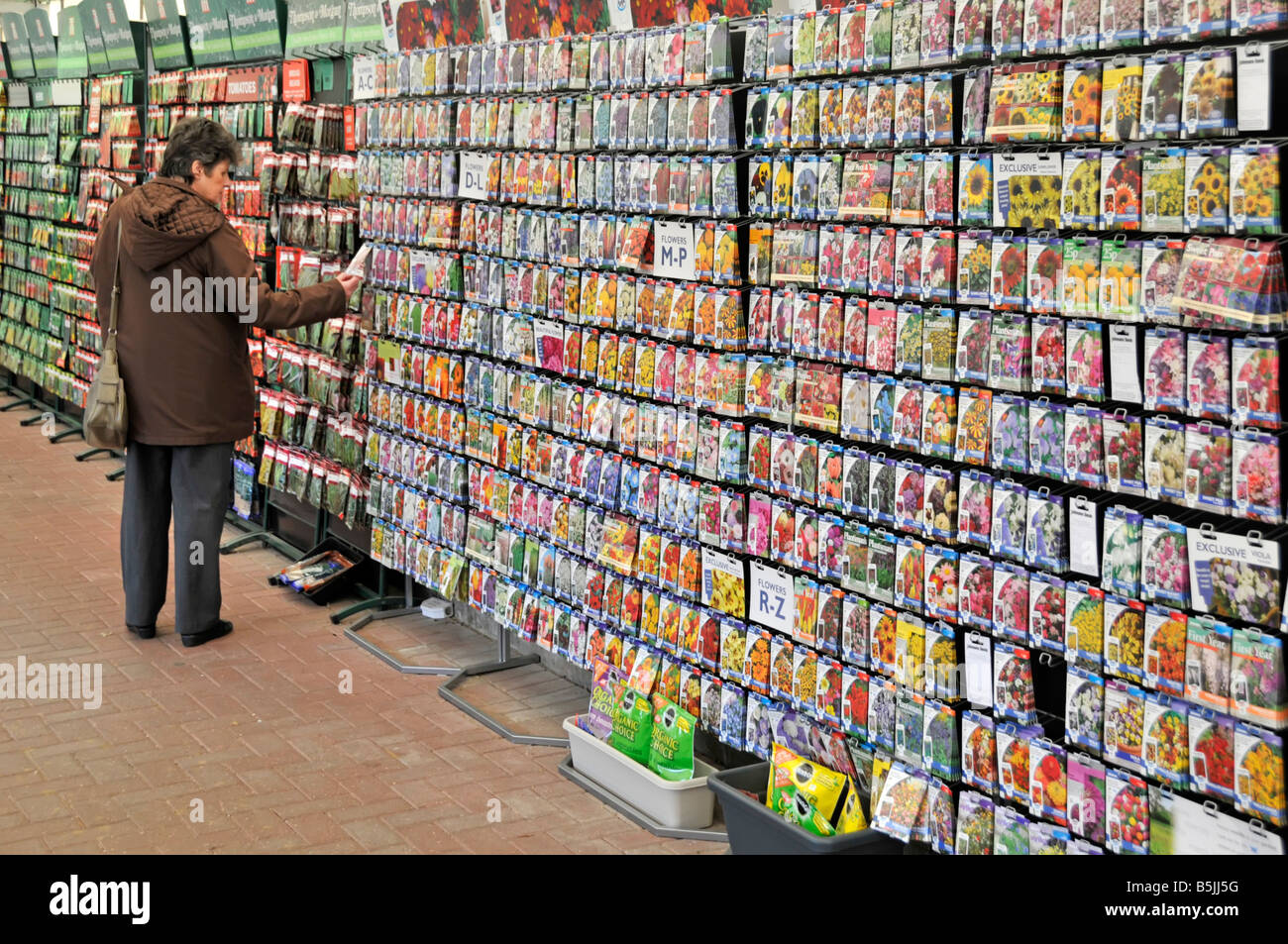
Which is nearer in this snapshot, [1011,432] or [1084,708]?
[1084,708]

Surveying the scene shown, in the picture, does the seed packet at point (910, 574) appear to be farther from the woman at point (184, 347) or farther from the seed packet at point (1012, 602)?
the woman at point (184, 347)

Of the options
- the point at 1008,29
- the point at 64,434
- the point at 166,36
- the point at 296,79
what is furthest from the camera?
the point at 64,434

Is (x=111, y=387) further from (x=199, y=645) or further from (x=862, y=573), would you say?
(x=862, y=573)

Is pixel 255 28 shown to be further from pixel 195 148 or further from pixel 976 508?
pixel 976 508

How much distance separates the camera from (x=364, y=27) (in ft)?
21.2

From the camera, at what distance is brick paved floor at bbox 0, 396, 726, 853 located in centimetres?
438

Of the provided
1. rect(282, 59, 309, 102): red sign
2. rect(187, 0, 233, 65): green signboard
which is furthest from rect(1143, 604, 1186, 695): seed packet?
rect(187, 0, 233, 65): green signboard

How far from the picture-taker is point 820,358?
13.3 ft

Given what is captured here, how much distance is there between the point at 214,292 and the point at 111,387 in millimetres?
583

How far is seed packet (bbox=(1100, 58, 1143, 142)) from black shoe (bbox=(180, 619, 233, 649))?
14.6ft

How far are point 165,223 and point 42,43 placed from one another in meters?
6.77

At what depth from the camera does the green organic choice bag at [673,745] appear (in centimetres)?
440

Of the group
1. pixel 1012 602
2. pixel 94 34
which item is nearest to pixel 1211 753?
pixel 1012 602

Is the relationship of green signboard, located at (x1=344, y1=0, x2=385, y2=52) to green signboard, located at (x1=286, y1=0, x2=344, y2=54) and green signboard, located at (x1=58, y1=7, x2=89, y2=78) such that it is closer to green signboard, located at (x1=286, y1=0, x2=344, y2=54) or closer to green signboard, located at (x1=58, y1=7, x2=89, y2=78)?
green signboard, located at (x1=286, y1=0, x2=344, y2=54)
